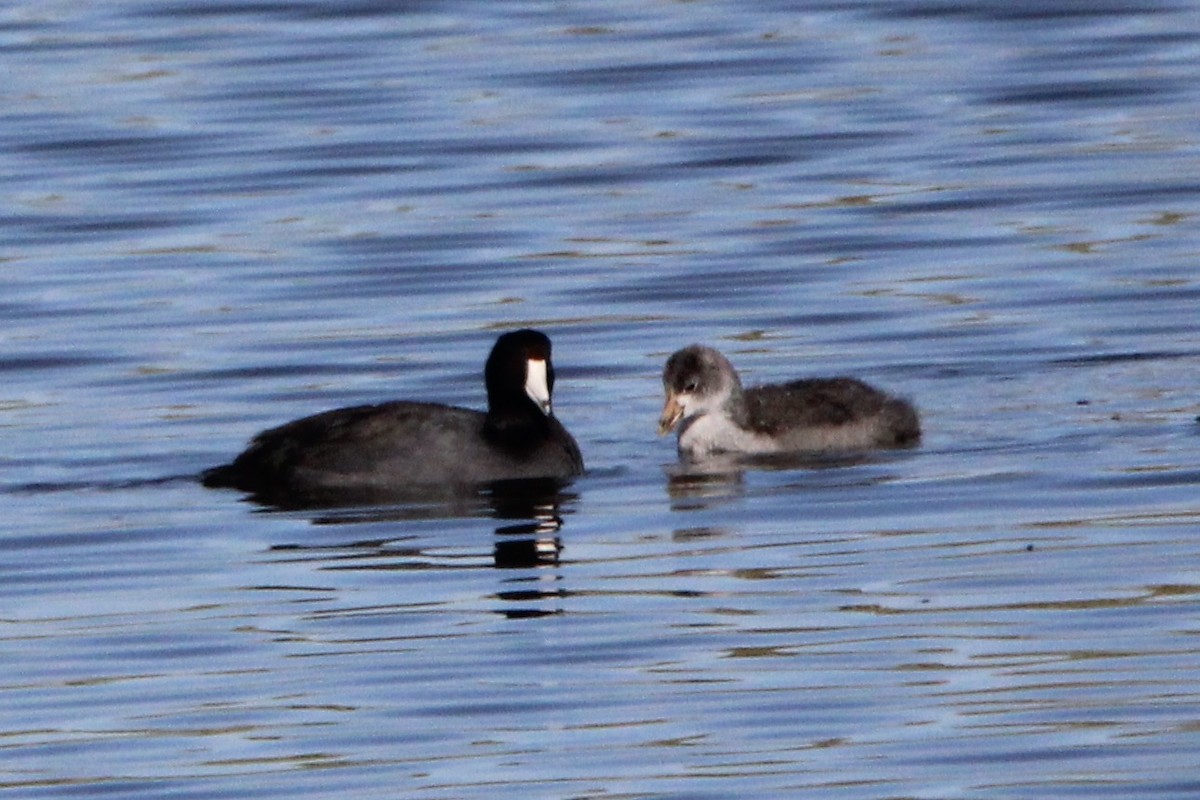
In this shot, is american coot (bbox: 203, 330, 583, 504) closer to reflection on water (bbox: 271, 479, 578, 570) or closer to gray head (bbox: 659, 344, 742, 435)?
reflection on water (bbox: 271, 479, 578, 570)

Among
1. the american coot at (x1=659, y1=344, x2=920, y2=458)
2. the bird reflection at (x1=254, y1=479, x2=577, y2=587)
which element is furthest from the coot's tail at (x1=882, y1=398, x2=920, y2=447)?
the bird reflection at (x1=254, y1=479, x2=577, y2=587)

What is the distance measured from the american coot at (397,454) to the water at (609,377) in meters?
0.25

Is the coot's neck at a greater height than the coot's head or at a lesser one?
lesser

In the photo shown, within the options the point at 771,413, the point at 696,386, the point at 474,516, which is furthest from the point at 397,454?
the point at 771,413

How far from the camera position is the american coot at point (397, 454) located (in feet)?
44.7

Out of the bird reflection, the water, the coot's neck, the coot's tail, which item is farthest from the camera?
the coot's tail

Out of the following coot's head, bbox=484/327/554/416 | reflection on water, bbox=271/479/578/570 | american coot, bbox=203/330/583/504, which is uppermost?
coot's head, bbox=484/327/554/416

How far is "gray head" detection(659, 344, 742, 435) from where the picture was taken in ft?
47.2

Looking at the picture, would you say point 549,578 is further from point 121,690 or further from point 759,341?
point 759,341

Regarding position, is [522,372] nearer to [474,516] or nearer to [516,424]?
[516,424]

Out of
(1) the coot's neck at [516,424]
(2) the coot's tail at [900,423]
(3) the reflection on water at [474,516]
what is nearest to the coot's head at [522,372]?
(1) the coot's neck at [516,424]

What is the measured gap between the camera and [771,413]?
1444cm

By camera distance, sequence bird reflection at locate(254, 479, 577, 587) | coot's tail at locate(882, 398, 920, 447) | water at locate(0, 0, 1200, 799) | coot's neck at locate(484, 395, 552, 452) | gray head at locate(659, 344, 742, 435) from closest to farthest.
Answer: water at locate(0, 0, 1200, 799) < bird reflection at locate(254, 479, 577, 587) < coot's neck at locate(484, 395, 552, 452) < coot's tail at locate(882, 398, 920, 447) < gray head at locate(659, 344, 742, 435)

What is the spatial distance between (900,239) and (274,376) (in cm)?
445
